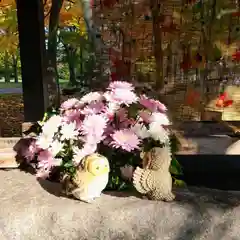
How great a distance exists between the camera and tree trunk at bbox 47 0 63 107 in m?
1.85

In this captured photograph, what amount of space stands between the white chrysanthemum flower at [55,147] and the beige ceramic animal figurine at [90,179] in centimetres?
13

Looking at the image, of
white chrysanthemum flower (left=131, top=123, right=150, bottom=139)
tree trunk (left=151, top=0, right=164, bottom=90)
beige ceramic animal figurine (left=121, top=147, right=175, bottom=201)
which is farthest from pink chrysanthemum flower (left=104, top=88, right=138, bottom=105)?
tree trunk (left=151, top=0, right=164, bottom=90)

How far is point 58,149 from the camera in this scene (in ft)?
4.72

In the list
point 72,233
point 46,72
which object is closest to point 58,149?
point 72,233

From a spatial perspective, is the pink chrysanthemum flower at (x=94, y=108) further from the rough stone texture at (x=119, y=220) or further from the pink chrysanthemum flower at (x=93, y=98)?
the rough stone texture at (x=119, y=220)

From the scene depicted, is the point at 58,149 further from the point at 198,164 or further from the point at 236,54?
the point at 236,54

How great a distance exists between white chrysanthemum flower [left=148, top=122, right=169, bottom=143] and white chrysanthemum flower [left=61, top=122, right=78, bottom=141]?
0.27 metres

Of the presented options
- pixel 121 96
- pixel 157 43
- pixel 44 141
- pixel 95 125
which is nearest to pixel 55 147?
pixel 44 141

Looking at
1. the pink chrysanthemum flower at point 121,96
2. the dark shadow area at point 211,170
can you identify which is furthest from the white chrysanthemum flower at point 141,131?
the dark shadow area at point 211,170

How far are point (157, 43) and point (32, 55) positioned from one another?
588 millimetres

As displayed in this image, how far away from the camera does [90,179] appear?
1.32 m

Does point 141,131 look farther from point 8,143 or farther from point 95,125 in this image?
point 8,143

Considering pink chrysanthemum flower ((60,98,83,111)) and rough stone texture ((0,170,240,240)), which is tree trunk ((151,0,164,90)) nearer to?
pink chrysanthemum flower ((60,98,83,111))

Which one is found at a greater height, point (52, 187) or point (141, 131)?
point (141, 131)
